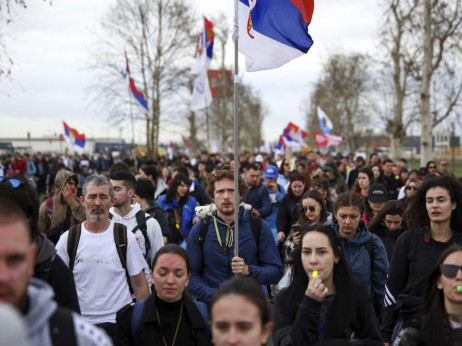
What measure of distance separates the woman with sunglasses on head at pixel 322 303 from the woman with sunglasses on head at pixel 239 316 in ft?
1.67

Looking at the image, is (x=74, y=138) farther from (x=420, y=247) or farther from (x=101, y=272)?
(x=420, y=247)

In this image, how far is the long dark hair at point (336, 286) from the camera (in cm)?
330

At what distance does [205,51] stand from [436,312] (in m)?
13.9

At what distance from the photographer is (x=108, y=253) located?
4.42 metres

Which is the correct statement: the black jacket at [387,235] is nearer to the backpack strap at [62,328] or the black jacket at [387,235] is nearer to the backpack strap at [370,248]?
the backpack strap at [370,248]

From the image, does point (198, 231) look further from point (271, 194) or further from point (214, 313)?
point (271, 194)

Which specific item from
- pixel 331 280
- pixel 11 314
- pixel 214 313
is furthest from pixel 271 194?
pixel 11 314

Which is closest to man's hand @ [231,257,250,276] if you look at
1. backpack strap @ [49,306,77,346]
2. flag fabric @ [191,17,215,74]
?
backpack strap @ [49,306,77,346]

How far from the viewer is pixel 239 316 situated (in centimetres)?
246

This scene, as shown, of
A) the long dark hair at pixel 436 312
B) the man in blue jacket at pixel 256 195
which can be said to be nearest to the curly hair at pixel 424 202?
the long dark hair at pixel 436 312

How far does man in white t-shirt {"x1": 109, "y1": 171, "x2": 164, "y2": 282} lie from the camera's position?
17.3ft

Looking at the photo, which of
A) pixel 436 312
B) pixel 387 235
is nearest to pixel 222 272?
pixel 436 312

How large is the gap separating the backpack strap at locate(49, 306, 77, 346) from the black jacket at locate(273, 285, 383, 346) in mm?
1516

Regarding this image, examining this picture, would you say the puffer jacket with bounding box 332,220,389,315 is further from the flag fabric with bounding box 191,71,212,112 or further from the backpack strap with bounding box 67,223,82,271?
the flag fabric with bounding box 191,71,212,112
